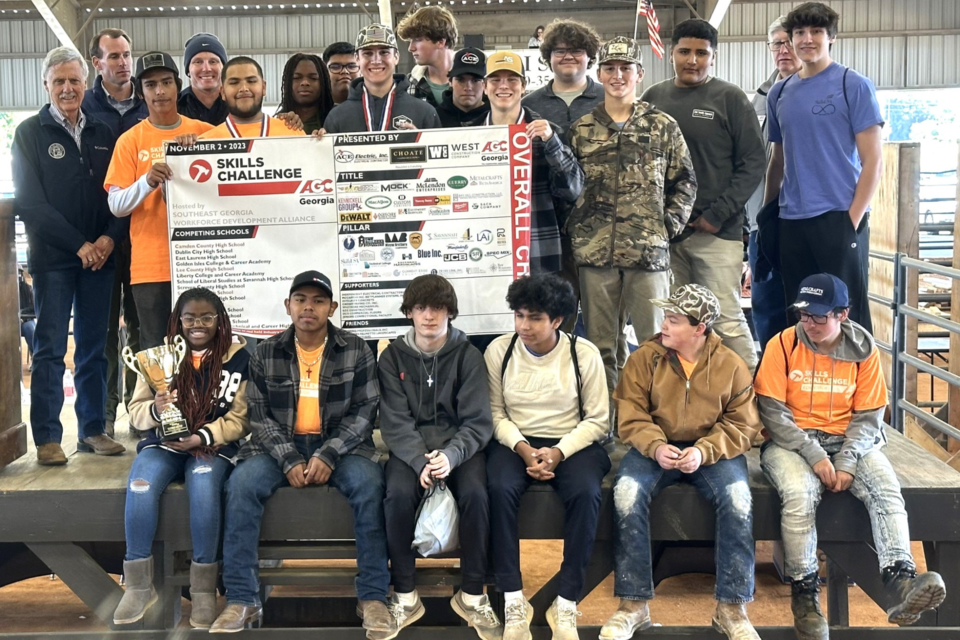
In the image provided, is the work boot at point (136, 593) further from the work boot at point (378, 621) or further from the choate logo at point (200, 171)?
the choate logo at point (200, 171)

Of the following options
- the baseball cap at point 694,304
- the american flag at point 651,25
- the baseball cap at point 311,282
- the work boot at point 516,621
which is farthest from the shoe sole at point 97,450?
the american flag at point 651,25

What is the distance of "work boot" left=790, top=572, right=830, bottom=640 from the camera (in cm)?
392

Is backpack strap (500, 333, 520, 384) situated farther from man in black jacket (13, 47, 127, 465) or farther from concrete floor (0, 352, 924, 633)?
man in black jacket (13, 47, 127, 465)

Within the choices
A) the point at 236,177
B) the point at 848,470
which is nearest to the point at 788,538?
the point at 848,470

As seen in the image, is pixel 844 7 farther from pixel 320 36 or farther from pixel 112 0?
pixel 112 0

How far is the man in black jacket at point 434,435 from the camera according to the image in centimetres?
400

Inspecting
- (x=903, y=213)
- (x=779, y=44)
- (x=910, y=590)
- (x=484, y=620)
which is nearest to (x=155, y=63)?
(x=484, y=620)

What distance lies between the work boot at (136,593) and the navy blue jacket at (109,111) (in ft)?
8.26

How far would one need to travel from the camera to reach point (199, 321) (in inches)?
168

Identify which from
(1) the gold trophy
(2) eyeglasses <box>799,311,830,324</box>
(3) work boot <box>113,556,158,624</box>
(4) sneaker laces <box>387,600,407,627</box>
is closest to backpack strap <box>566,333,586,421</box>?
(2) eyeglasses <box>799,311,830,324</box>

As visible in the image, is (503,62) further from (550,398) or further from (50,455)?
(50,455)

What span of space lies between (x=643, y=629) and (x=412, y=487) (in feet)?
3.90

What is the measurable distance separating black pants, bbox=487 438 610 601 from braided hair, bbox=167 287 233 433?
1.34 metres

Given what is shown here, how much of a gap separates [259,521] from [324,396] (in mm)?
625
